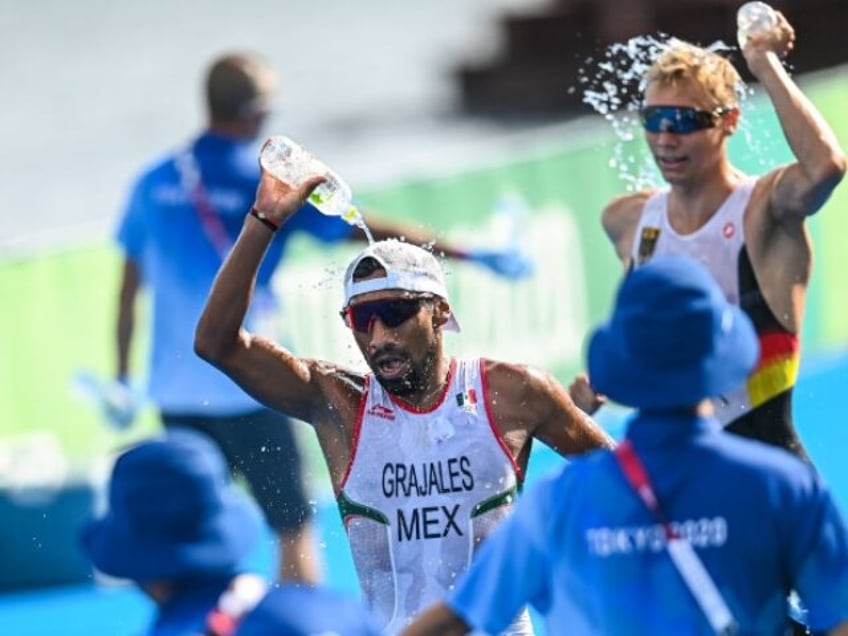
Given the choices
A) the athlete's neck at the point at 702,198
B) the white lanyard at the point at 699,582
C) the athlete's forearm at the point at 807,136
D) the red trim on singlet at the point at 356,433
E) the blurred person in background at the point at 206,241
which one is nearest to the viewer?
the white lanyard at the point at 699,582

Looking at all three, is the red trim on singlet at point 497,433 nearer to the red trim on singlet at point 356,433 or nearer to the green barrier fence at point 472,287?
the red trim on singlet at point 356,433

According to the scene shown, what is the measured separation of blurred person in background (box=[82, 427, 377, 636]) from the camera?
3.72 meters

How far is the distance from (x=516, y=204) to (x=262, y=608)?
758cm

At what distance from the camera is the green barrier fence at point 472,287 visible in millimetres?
10578

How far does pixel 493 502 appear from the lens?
5.48 metres

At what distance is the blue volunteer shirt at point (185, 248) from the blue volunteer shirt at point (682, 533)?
439 cm

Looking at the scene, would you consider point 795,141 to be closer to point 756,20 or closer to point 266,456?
point 756,20

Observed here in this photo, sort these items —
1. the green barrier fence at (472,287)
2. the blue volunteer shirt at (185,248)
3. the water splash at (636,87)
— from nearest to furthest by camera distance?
the water splash at (636,87)
the blue volunteer shirt at (185,248)
the green barrier fence at (472,287)

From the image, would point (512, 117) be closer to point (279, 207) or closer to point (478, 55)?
point (478, 55)

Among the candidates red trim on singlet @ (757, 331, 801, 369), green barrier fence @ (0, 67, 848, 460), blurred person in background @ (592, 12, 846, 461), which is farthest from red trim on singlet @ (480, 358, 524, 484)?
green barrier fence @ (0, 67, 848, 460)

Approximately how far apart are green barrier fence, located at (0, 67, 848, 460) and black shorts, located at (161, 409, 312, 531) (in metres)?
1.41

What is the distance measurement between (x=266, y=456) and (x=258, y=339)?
237 centimetres

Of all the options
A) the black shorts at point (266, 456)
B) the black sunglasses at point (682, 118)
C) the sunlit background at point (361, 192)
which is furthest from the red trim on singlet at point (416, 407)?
the black shorts at point (266, 456)

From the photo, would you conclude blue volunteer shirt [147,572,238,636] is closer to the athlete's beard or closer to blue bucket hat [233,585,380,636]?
blue bucket hat [233,585,380,636]
